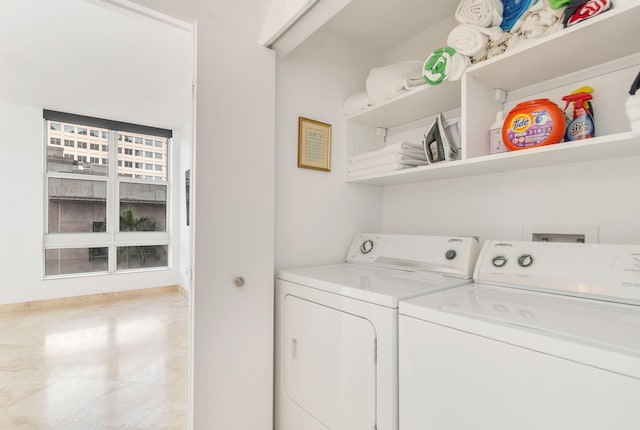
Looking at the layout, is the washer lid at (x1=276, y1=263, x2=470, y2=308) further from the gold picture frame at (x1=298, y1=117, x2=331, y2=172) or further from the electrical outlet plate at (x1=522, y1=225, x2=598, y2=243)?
the gold picture frame at (x1=298, y1=117, x2=331, y2=172)

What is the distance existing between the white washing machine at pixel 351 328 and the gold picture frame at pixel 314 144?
59 cm

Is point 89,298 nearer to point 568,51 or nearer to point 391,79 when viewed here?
point 391,79

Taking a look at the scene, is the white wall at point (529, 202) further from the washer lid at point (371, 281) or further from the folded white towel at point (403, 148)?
the washer lid at point (371, 281)

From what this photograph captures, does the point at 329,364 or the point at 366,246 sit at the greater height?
the point at 366,246

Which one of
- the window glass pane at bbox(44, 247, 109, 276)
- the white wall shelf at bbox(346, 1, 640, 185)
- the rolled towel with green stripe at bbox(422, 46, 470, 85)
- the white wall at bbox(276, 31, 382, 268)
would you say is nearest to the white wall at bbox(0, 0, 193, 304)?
the window glass pane at bbox(44, 247, 109, 276)

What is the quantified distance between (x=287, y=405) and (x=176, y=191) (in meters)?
4.67

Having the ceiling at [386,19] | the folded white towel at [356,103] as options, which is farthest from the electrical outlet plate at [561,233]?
the ceiling at [386,19]

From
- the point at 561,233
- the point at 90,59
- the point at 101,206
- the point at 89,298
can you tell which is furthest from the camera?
the point at 101,206

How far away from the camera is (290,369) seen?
1505 mm

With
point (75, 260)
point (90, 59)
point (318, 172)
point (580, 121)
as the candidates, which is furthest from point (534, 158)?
point (75, 260)

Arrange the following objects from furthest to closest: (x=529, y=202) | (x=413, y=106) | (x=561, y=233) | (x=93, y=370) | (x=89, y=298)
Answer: (x=89, y=298), (x=93, y=370), (x=413, y=106), (x=529, y=202), (x=561, y=233)

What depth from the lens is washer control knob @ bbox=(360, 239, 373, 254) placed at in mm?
1860

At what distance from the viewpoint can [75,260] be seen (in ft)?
15.1

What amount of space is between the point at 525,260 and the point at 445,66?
0.88 meters
